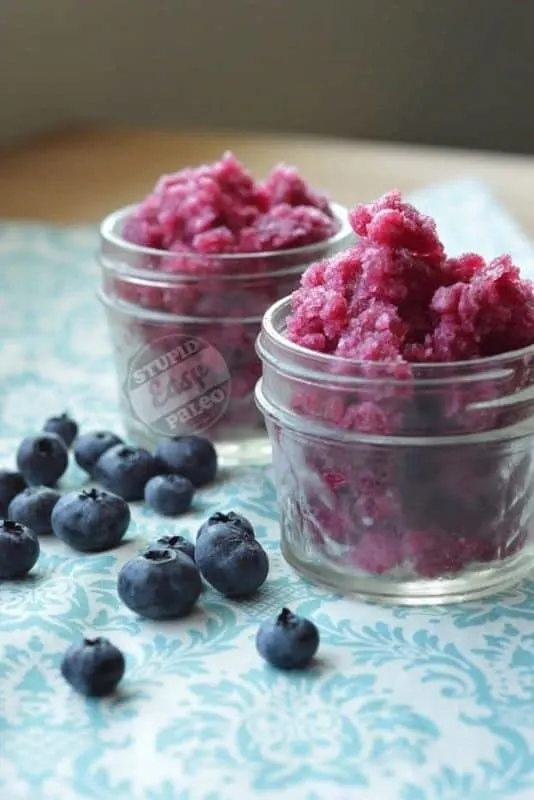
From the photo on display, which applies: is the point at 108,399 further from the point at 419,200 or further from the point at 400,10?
the point at 400,10

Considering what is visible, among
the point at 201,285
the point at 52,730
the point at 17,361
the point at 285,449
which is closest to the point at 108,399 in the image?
the point at 17,361

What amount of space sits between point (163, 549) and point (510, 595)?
0.30 meters

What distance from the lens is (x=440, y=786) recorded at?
0.81 meters

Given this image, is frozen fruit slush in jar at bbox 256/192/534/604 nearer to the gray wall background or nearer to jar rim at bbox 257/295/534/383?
jar rim at bbox 257/295/534/383

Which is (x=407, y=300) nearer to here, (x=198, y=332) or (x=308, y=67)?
(x=198, y=332)

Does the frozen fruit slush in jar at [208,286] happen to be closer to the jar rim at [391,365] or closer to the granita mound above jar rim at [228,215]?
the granita mound above jar rim at [228,215]

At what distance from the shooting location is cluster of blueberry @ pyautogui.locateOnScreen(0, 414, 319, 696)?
0.94m

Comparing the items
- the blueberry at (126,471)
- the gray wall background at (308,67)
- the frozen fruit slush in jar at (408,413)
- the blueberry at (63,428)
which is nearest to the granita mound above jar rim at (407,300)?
the frozen fruit slush in jar at (408,413)

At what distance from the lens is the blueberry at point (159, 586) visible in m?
1.02

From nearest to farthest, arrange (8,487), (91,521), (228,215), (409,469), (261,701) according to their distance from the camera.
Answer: (261,701) → (409,469) → (91,521) → (8,487) → (228,215)

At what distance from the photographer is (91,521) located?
3.74 feet

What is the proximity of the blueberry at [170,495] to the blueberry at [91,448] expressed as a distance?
11cm

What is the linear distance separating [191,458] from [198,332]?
14cm

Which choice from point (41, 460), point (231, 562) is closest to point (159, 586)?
point (231, 562)
